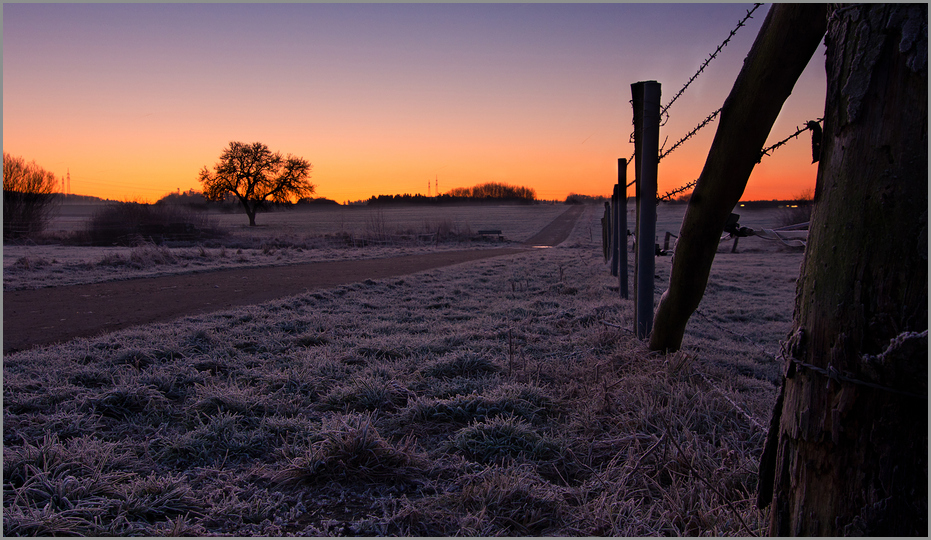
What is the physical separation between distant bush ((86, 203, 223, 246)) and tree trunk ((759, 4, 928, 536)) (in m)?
25.8

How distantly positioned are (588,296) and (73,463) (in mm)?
6212

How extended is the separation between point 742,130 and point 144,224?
28.0 m

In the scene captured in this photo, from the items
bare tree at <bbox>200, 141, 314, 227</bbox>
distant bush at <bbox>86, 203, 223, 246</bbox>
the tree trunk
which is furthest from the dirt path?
bare tree at <bbox>200, 141, 314, 227</bbox>

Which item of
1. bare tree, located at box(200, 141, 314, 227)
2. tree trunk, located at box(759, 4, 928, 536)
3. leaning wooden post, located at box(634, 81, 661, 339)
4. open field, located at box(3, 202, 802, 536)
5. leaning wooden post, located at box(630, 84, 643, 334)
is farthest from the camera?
bare tree, located at box(200, 141, 314, 227)

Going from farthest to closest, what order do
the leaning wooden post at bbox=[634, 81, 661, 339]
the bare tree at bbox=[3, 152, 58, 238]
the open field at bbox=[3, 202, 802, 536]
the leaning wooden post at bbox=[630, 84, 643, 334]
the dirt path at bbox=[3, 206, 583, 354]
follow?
the bare tree at bbox=[3, 152, 58, 238], the dirt path at bbox=[3, 206, 583, 354], the leaning wooden post at bbox=[630, 84, 643, 334], the leaning wooden post at bbox=[634, 81, 661, 339], the open field at bbox=[3, 202, 802, 536]

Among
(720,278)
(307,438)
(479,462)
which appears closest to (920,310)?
(479,462)

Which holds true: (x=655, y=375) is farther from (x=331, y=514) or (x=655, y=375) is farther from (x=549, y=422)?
(x=331, y=514)

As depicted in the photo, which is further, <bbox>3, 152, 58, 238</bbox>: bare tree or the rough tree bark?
<bbox>3, 152, 58, 238</bbox>: bare tree

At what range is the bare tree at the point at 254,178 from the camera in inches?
1815

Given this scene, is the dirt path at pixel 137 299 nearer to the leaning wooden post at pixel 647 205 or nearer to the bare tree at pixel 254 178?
the leaning wooden post at pixel 647 205

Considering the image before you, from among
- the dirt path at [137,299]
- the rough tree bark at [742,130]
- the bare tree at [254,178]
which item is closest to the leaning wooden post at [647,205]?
the rough tree bark at [742,130]

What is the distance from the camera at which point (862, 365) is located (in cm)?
129

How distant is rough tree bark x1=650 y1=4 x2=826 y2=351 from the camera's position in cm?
199

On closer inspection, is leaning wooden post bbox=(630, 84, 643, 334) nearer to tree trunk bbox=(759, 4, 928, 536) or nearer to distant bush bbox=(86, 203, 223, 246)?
tree trunk bbox=(759, 4, 928, 536)
